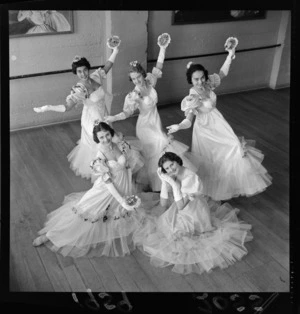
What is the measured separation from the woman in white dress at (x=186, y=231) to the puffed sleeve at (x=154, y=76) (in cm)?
50

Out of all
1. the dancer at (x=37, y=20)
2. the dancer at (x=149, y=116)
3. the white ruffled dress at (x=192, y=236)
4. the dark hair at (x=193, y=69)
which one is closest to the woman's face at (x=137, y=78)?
the dancer at (x=149, y=116)

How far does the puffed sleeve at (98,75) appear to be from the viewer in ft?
6.82

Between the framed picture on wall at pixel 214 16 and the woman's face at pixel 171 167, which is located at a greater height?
the framed picture on wall at pixel 214 16

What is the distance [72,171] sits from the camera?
2.10 m

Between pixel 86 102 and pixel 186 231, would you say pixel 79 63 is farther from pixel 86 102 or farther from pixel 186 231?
pixel 186 231

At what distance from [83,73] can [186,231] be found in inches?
34.9

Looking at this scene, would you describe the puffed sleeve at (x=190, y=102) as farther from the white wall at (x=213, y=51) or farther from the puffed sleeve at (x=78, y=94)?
the puffed sleeve at (x=78, y=94)

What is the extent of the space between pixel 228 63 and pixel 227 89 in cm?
16

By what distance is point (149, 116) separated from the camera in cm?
Result: 212

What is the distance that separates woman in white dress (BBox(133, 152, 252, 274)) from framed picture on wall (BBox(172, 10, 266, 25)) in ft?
1.86

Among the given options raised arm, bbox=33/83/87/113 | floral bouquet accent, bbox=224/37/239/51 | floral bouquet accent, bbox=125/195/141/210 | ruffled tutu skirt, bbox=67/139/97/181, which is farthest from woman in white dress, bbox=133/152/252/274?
floral bouquet accent, bbox=224/37/239/51

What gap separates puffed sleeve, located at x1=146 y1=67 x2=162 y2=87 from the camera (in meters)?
2.06

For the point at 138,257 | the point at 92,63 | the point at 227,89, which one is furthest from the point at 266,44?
the point at 138,257
